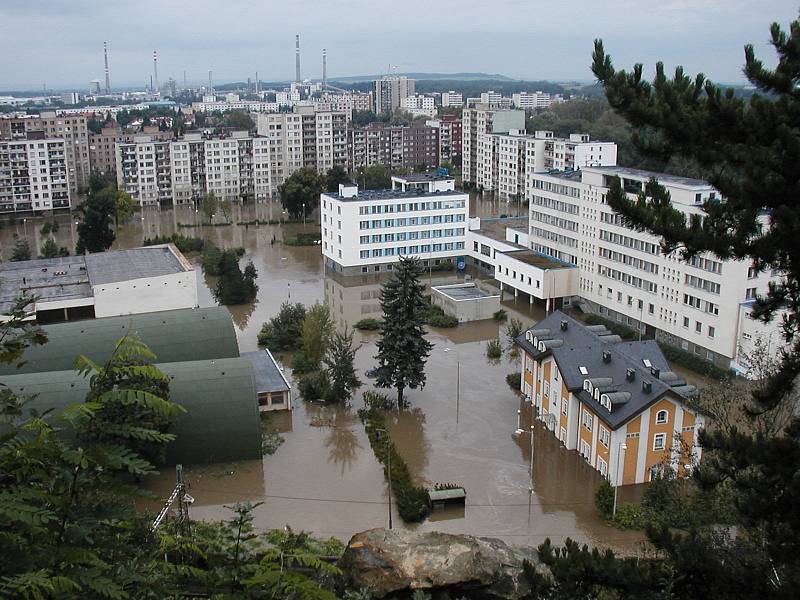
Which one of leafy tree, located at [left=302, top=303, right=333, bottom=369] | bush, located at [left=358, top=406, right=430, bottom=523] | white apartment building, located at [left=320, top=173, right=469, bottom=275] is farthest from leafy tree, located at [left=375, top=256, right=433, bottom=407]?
white apartment building, located at [left=320, top=173, right=469, bottom=275]

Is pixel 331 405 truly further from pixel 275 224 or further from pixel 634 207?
pixel 275 224

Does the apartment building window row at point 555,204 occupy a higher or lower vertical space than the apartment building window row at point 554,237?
higher

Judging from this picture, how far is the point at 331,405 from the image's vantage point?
1445cm

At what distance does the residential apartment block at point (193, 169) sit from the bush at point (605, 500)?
32.5m

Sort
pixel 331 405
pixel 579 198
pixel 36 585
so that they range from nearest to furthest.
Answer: pixel 36 585
pixel 331 405
pixel 579 198

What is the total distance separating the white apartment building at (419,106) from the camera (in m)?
86.1

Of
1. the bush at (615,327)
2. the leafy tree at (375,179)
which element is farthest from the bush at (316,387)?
the leafy tree at (375,179)

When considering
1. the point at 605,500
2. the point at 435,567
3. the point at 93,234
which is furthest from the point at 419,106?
the point at 435,567

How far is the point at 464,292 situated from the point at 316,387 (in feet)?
23.3

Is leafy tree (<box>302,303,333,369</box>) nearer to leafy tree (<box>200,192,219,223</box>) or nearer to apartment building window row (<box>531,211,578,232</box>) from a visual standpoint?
apartment building window row (<box>531,211,578,232</box>)

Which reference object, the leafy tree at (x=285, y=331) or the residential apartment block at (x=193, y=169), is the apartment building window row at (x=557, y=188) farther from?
the residential apartment block at (x=193, y=169)

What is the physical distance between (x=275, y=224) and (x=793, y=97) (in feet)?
96.9

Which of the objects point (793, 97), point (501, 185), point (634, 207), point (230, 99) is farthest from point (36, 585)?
point (230, 99)

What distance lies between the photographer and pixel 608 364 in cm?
1211
